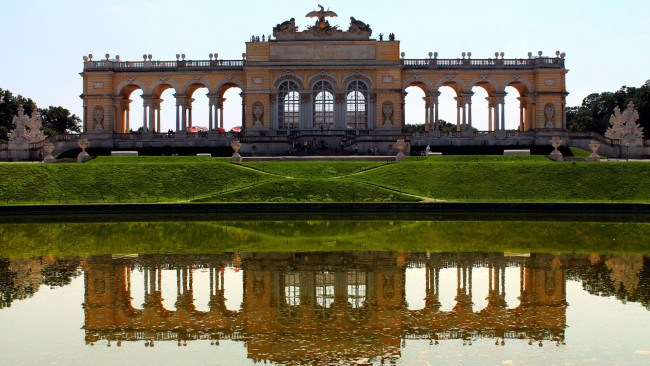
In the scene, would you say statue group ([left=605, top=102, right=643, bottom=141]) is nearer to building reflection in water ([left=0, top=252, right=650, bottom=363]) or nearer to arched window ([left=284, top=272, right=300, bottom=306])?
building reflection in water ([left=0, top=252, right=650, bottom=363])

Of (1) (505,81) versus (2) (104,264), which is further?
(1) (505,81)

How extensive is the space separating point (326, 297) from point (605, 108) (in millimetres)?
85299

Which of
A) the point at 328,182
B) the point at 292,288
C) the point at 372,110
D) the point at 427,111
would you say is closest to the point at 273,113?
the point at 372,110

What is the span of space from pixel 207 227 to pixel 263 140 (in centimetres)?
2980

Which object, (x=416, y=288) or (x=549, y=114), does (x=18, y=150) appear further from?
(x=416, y=288)

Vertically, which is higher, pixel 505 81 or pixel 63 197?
pixel 505 81

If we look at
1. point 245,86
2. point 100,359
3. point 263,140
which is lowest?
point 100,359

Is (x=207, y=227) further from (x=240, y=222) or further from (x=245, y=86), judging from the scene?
(x=245, y=86)

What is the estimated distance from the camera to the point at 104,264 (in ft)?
57.2

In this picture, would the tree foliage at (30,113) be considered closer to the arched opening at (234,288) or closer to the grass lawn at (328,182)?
Result: the grass lawn at (328,182)

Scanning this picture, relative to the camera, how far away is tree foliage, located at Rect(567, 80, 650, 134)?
71.8 metres

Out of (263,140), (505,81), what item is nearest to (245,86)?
(263,140)

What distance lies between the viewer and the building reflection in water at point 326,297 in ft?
36.0

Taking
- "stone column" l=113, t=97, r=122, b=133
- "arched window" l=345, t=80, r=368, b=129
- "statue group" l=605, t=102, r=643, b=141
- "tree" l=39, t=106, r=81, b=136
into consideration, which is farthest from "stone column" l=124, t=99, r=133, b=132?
"statue group" l=605, t=102, r=643, b=141
